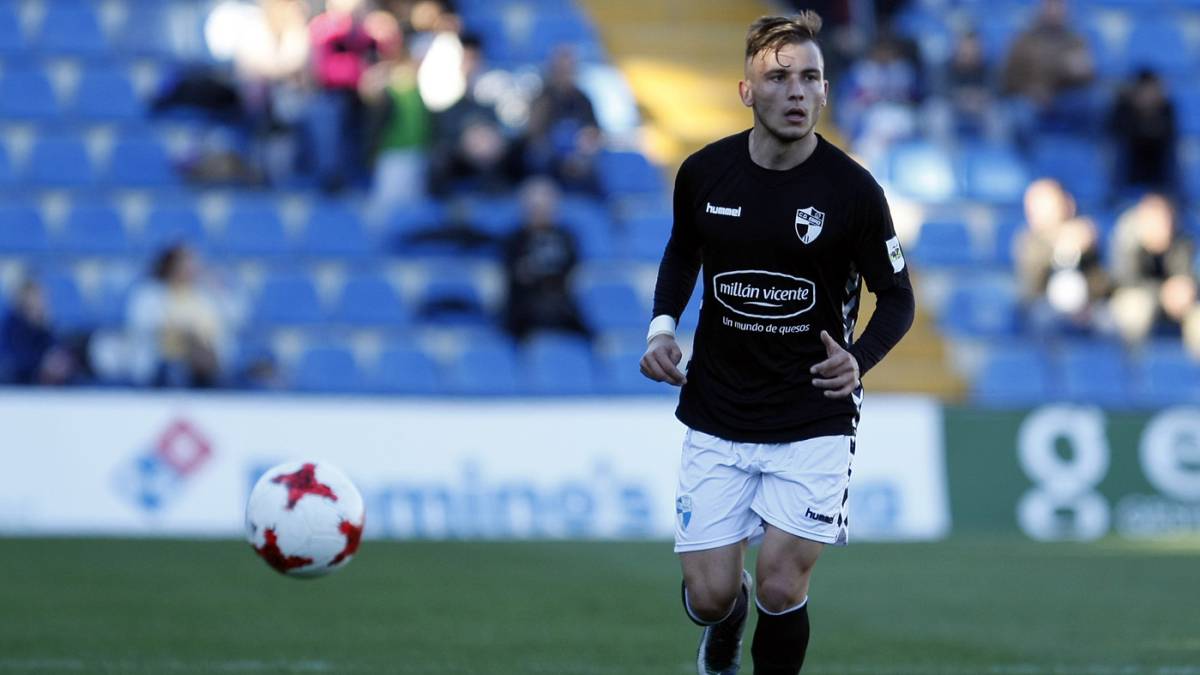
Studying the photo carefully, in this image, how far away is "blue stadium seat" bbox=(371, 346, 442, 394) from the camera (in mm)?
15977

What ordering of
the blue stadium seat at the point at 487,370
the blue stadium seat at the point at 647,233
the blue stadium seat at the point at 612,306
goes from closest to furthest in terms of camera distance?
the blue stadium seat at the point at 487,370 → the blue stadium seat at the point at 612,306 → the blue stadium seat at the point at 647,233

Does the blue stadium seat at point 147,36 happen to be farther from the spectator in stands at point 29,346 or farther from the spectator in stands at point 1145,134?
the spectator in stands at point 1145,134

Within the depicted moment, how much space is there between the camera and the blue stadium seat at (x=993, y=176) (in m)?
18.7

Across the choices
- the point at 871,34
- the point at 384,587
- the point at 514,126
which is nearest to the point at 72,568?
the point at 384,587

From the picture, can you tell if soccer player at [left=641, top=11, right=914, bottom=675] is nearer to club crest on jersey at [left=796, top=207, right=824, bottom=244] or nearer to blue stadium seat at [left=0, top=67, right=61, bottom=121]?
club crest on jersey at [left=796, top=207, right=824, bottom=244]

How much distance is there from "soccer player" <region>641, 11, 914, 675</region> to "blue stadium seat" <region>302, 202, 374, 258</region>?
432 inches

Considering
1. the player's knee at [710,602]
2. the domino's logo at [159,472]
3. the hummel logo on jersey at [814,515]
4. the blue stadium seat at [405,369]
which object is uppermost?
the hummel logo on jersey at [814,515]

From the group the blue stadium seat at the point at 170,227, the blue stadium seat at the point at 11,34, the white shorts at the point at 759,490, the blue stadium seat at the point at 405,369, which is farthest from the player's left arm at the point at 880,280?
the blue stadium seat at the point at 11,34

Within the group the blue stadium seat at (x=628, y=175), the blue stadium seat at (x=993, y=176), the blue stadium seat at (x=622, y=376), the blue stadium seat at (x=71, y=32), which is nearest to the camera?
the blue stadium seat at (x=622, y=376)

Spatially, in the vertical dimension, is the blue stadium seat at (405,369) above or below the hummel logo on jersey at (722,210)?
below

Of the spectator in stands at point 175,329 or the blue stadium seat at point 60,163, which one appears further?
the blue stadium seat at point 60,163

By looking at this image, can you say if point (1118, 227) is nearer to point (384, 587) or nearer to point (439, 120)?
point (439, 120)

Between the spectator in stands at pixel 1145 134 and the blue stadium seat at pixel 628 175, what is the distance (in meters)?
4.43

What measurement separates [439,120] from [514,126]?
1149 millimetres
